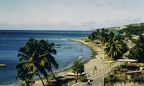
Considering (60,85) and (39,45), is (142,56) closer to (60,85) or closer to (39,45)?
(60,85)

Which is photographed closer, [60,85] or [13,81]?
[60,85]

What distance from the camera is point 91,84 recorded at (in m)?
57.0

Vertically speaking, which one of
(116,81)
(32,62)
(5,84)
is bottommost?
(5,84)

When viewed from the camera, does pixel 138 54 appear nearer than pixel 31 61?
No

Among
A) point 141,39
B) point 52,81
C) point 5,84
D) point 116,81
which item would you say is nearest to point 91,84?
point 116,81

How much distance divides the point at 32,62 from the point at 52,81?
1253 cm

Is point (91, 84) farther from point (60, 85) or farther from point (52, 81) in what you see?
point (52, 81)

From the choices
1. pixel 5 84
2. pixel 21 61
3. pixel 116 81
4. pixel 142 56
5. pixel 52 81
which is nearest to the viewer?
pixel 116 81

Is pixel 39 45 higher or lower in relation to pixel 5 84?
higher

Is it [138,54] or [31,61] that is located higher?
[31,61]

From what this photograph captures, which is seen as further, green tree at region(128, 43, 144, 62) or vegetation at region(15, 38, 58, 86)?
green tree at region(128, 43, 144, 62)

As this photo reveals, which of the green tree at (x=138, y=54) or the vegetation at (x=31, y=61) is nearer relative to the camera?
the vegetation at (x=31, y=61)

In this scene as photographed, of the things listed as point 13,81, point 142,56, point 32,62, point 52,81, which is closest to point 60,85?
point 52,81

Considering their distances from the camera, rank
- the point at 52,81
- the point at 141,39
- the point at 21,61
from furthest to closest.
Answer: the point at 141,39 → the point at 52,81 → the point at 21,61
